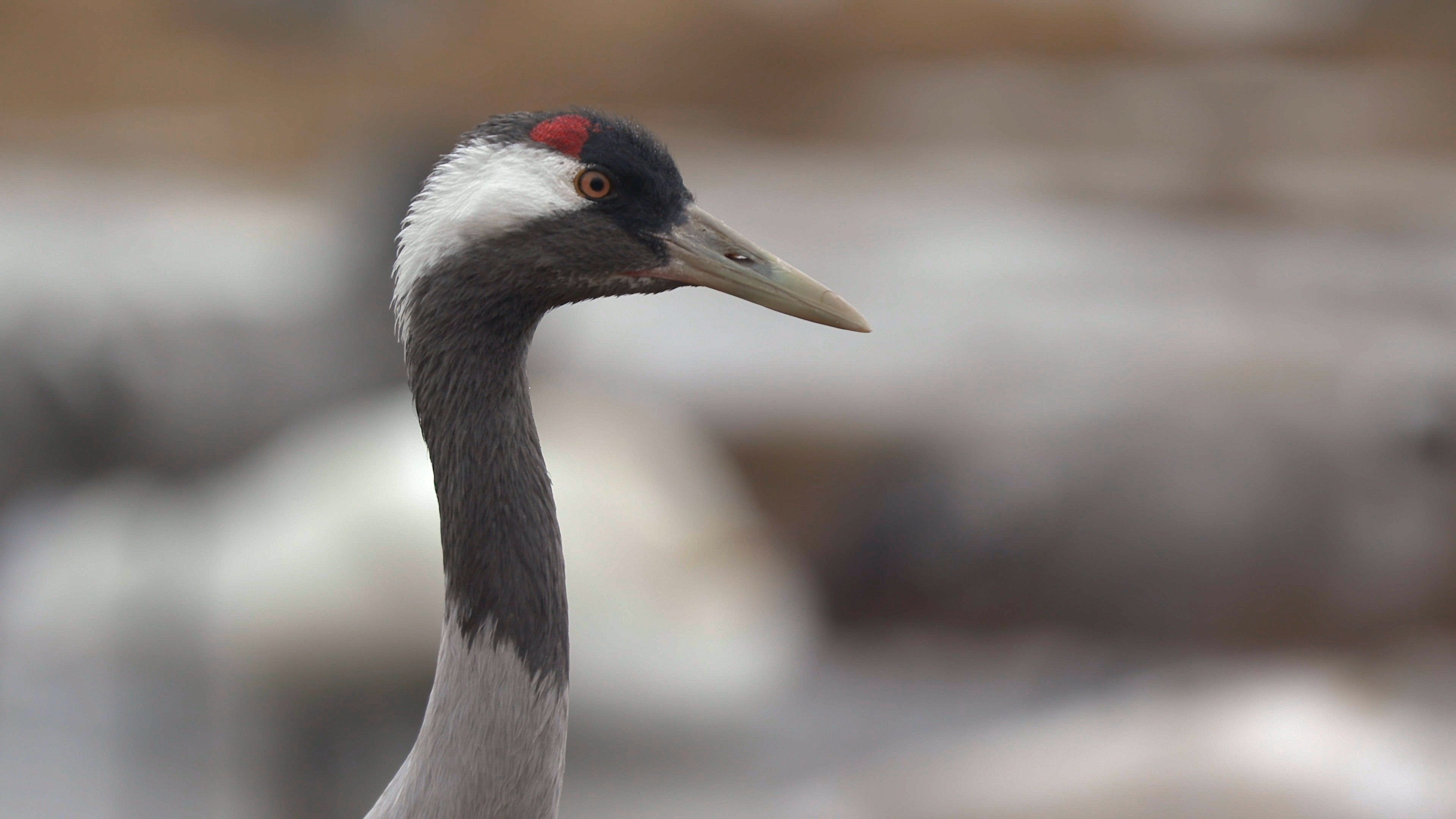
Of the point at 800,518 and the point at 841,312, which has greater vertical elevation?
the point at 800,518

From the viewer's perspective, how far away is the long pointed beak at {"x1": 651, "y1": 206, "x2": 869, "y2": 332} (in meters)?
1.61

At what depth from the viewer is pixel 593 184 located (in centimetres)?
156

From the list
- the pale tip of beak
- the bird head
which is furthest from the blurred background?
the bird head

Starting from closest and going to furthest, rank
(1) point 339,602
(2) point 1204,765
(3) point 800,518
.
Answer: (2) point 1204,765 < (1) point 339,602 < (3) point 800,518

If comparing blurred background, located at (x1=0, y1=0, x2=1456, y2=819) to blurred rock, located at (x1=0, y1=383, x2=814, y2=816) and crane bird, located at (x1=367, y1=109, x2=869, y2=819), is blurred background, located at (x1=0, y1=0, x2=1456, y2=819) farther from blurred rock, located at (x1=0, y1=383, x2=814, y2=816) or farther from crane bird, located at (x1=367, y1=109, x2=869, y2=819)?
crane bird, located at (x1=367, y1=109, x2=869, y2=819)

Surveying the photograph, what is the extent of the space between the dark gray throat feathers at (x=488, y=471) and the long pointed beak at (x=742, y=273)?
174 millimetres

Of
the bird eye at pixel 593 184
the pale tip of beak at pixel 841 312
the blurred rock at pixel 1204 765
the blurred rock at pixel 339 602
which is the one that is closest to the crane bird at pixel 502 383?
the bird eye at pixel 593 184

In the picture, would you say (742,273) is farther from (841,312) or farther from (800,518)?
(800,518)

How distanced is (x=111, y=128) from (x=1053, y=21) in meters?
8.93

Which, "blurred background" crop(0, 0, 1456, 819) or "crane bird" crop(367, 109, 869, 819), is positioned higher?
"blurred background" crop(0, 0, 1456, 819)

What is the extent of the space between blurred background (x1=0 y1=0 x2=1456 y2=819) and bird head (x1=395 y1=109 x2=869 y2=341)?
8.05 feet

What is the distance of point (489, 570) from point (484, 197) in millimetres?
404

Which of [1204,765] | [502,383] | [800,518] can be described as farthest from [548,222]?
[800,518]

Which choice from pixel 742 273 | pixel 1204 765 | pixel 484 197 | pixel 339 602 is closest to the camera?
pixel 484 197
